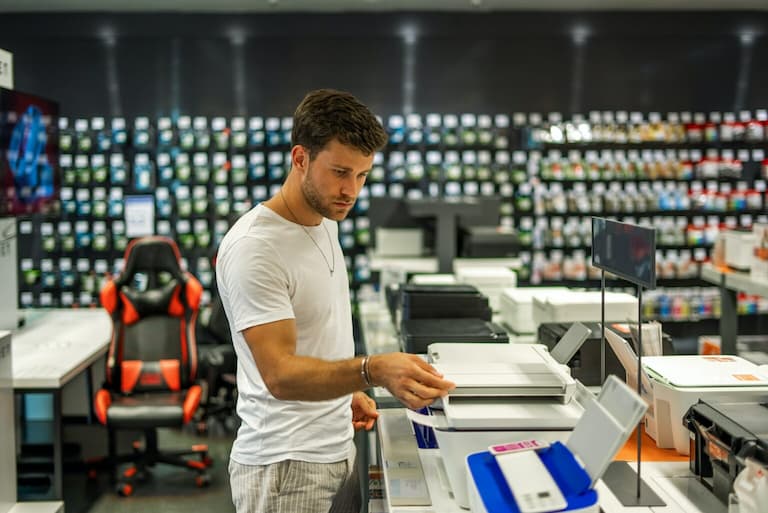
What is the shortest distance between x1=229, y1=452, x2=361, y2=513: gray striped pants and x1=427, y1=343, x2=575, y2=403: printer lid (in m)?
0.37

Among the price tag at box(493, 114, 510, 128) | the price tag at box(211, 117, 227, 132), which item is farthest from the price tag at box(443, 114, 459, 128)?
the price tag at box(211, 117, 227, 132)

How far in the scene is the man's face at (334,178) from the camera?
1.76 meters

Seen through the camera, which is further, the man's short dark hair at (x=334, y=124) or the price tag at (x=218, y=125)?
the price tag at (x=218, y=125)

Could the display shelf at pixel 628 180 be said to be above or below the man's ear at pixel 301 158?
above

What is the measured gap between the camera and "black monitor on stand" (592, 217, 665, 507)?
1730mm

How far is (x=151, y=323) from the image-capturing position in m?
4.59

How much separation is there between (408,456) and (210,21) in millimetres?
6398

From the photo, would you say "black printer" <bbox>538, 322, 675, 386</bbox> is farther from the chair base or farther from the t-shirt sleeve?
the chair base

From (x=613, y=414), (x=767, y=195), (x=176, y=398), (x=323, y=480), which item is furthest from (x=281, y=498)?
(x=767, y=195)

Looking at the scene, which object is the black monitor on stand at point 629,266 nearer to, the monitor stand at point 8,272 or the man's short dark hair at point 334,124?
the man's short dark hair at point 334,124

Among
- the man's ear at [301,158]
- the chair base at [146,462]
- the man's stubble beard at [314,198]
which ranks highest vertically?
the man's ear at [301,158]

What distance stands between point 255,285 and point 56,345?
3.18 metres

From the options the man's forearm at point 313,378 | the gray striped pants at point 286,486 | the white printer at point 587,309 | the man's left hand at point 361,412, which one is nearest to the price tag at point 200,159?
the white printer at point 587,309

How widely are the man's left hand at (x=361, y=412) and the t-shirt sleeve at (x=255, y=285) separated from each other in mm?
567
